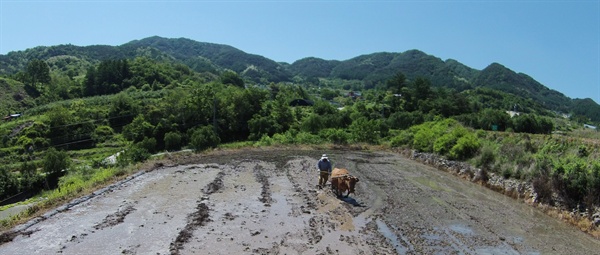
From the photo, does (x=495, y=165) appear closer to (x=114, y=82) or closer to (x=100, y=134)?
(x=100, y=134)

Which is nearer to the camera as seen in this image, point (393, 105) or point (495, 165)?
point (495, 165)

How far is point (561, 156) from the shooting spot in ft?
69.6

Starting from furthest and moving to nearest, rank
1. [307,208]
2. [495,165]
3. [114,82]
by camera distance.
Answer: [114,82], [495,165], [307,208]

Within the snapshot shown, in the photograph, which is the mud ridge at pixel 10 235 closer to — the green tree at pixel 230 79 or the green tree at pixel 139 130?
the green tree at pixel 139 130

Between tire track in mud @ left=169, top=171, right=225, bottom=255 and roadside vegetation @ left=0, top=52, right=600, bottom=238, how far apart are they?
5594mm

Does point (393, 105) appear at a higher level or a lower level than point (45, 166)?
higher

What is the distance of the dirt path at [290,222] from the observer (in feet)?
38.8

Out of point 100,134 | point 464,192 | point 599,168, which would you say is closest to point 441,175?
point 464,192

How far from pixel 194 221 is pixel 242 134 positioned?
5023 cm

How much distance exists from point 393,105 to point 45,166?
206ft

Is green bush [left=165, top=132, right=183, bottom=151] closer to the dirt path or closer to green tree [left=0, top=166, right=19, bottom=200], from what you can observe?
green tree [left=0, top=166, right=19, bottom=200]

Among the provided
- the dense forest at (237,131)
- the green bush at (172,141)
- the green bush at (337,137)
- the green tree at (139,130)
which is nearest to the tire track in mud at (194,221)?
the dense forest at (237,131)

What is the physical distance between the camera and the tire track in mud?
11484 millimetres

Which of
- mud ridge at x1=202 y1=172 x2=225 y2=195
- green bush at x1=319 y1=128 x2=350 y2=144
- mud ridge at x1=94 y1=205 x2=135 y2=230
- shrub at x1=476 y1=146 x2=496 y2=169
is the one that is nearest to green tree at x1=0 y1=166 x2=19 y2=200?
mud ridge at x1=202 y1=172 x2=225 y2=195
